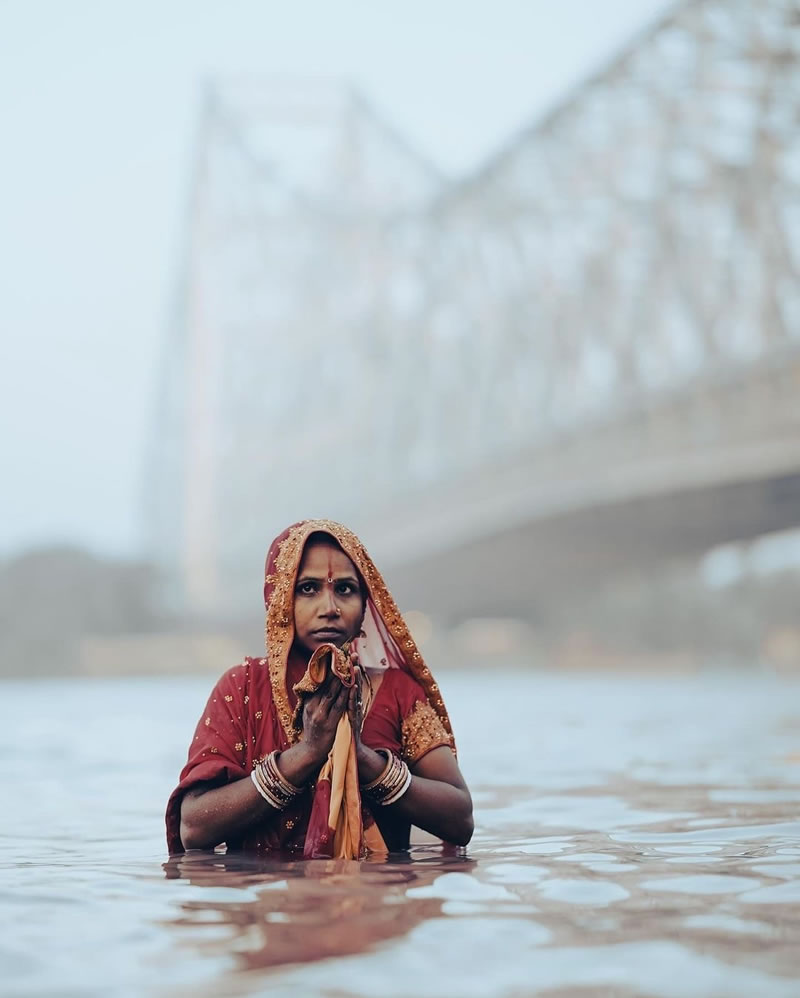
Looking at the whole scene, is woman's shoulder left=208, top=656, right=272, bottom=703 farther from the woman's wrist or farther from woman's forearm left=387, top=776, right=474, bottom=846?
woman's forearm left=387, top=776, right=474, bottom=846

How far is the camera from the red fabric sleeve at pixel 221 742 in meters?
3.36

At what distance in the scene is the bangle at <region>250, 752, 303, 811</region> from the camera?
128 inches

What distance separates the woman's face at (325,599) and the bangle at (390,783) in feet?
0.83

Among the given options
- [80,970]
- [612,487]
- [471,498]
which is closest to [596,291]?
[471,498]

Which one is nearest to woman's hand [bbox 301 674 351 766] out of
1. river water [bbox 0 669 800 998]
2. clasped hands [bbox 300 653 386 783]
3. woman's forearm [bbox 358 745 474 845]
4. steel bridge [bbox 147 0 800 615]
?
clasped hands [bbox 300 653 386 783]

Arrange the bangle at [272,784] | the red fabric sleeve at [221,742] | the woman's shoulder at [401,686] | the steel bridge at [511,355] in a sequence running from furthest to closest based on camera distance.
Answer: the steel bridge at [511,355]
the woman's shoulder at [401,686]
the red fabric sleeve at [221,742]
the bangle at [272,784]

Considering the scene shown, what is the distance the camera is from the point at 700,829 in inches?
180

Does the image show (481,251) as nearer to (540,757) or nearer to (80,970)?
(540,757)

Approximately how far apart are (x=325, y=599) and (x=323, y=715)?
0.27 meters

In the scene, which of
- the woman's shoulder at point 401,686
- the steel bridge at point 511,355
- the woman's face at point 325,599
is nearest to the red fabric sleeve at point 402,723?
the woman's shoulder at point 401,686

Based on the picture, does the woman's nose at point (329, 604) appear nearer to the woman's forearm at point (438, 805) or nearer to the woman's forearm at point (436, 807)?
the woman's forearm at point (438, 805)

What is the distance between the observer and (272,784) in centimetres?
326

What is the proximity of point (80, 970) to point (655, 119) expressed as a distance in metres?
26.4

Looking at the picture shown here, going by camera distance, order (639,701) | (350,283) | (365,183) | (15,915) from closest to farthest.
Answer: (15,915)
(639,701)
(350,283)
(365,183)
